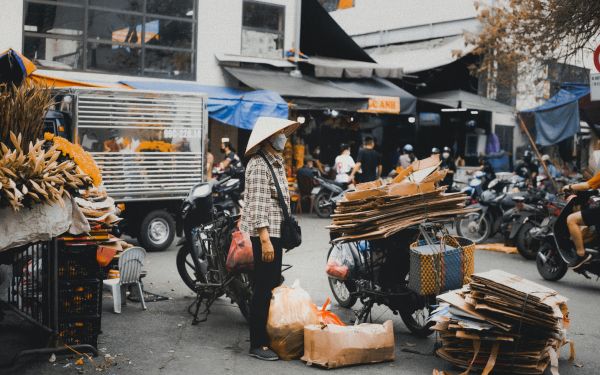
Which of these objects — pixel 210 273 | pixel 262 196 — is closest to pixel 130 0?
pixel 210 273

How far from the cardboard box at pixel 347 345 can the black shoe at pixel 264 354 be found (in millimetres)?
260

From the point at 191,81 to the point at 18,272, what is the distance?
37.1 feet

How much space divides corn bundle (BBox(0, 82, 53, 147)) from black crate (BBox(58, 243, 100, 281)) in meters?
1.09

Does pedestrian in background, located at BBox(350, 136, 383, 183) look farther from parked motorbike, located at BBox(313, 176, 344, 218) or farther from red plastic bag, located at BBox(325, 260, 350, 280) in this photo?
red plastic bag, located at BBox(325, 260, 350, 280)

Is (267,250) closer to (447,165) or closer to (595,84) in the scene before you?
(595,84)

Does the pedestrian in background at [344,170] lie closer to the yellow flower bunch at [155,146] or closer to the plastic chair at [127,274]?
the yellow flower bunch at [155,146]

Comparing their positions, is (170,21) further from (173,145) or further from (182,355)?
(182,355)

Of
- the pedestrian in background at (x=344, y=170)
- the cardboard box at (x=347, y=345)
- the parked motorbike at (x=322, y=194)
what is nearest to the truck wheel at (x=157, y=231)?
the parked motorbike at (x=322, y=194)

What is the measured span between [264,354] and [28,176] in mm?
2393

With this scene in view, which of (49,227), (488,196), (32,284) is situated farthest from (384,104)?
(49,227)

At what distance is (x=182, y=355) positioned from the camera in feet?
19.4

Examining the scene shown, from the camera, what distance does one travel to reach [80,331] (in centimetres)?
593

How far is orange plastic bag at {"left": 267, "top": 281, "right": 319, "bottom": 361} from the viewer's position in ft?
19.1

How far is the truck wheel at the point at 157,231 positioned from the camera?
11604 mm
